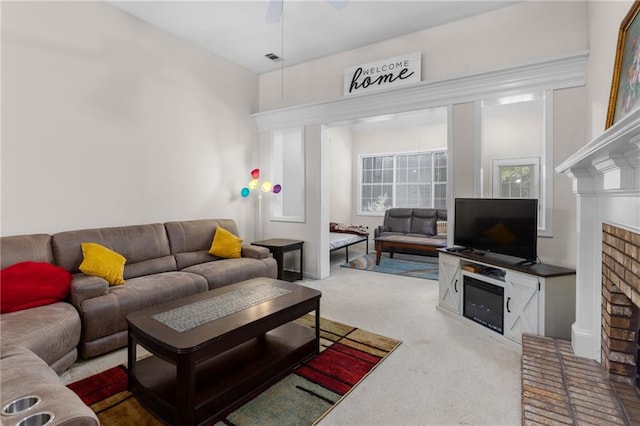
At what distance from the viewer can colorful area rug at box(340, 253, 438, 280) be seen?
213 inches

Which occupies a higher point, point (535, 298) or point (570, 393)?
point (535, 298)

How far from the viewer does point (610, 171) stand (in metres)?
1.84

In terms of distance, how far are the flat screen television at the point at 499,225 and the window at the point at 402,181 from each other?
13.6ft

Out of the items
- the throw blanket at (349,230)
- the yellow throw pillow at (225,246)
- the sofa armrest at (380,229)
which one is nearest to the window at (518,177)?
the sofa armrest at (380,229)

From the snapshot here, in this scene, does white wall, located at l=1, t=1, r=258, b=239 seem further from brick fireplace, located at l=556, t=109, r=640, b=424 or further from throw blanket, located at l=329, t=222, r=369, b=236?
brick fireplace, located at l=556, t=109, r=640, b=424

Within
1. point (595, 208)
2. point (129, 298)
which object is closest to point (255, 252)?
point (129, 298)

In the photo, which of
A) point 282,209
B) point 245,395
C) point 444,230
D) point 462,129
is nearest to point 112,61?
point 282,209

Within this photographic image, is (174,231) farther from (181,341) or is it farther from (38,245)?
(181,341)

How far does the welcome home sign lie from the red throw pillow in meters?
3.80

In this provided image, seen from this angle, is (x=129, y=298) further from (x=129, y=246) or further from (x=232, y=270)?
(x=232, y=270)

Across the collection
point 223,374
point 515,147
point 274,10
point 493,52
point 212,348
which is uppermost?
point 493,52

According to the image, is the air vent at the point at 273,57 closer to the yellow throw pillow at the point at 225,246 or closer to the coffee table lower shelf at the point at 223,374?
the yellow throw pillow at the point at 225,246

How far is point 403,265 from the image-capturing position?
601 cm

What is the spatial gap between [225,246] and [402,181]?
17.1 ft
